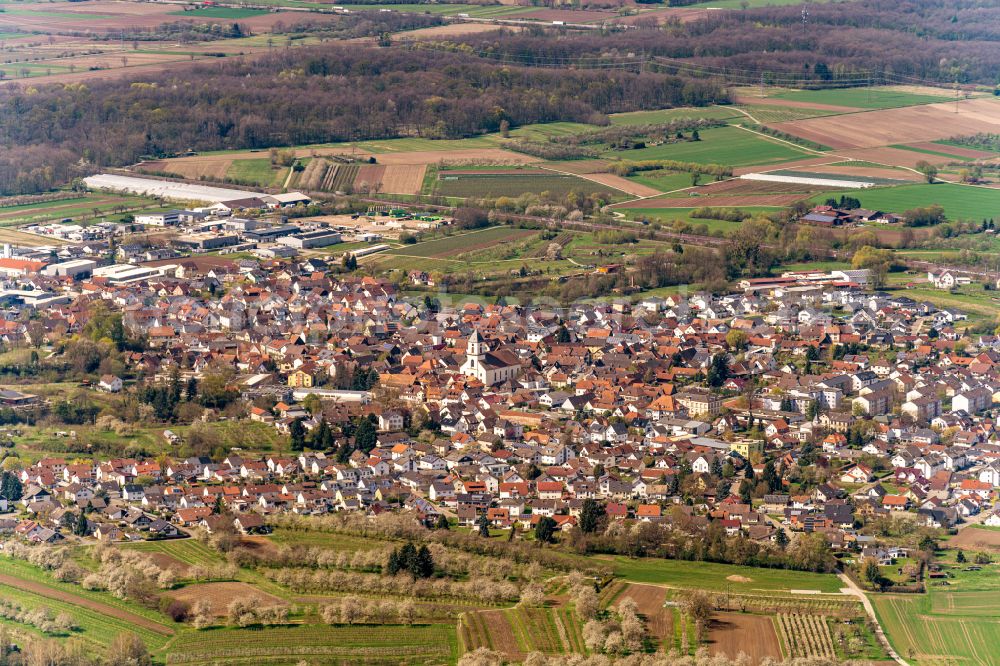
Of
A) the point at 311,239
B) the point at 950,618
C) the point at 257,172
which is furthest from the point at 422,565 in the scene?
the point at 257,172

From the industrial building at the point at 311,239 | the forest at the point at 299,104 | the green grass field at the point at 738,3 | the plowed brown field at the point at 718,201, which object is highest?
the green grass field at the point at 738,3

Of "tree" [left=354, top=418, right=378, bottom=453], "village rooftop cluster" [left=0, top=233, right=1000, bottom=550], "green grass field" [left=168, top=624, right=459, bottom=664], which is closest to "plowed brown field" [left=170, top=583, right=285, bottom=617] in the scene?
"green grass field" [left=168, top=624, right=459, bottom=664]

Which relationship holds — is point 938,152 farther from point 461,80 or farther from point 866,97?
point 461,80

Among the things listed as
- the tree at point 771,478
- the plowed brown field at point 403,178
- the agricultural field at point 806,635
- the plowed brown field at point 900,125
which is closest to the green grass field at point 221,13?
the plowed brown field at point 403,178

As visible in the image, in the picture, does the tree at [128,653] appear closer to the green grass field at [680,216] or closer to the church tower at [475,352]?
the church tower at [475,352]

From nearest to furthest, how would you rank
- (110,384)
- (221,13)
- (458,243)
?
(110,384) → (458,243) → (221,13)

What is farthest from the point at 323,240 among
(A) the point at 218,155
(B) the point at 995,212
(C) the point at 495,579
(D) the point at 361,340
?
(C) the point at 495,579
